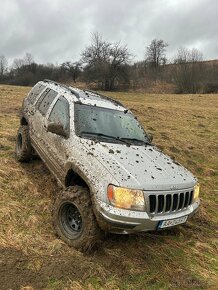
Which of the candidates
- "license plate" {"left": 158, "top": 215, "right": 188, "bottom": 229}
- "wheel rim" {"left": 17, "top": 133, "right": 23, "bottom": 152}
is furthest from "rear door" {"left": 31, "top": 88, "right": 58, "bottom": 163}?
"license plate" {"left": 158, "top": 215, "right": 188, "bottom": 229}

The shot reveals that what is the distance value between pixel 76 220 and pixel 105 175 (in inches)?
34.7

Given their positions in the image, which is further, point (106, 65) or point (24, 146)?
point (106, 65)

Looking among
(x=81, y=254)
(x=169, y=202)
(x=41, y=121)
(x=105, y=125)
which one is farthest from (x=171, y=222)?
(x=41, y=121)

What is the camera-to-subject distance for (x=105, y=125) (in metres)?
6.08

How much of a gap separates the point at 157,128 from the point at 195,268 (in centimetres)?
923

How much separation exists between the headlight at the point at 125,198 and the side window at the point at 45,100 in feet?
9.43

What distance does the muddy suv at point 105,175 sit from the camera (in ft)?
15.0

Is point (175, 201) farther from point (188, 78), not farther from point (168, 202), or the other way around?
point (188, 78)

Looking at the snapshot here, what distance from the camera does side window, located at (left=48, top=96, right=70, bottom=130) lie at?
5.92 metres

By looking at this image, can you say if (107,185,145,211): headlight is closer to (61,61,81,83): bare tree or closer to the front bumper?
the front bumper

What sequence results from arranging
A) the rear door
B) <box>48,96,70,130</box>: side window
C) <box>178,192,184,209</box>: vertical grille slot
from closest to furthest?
<box>178,192,184,209</box>: vertical grille slot < <box>48,96,70,130</box>: side window < the rear door

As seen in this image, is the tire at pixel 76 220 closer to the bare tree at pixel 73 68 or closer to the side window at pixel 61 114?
the side window at pixel 61 114

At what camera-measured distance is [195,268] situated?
5.26 meters

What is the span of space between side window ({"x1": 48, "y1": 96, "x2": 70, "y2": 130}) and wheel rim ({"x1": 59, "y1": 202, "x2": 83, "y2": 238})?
4.13 ft
